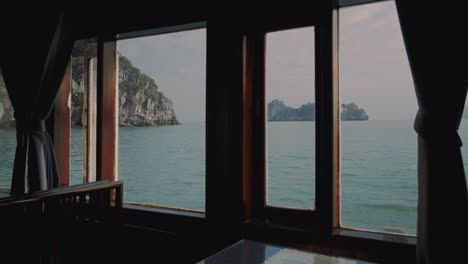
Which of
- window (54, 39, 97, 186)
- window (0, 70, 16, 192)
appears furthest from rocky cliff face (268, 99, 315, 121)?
window (0, 70, 16, 192)

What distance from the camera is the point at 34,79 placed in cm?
234

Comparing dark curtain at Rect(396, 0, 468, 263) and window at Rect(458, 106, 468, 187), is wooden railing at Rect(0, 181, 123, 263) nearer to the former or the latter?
dark curtain at Rect(396, 0, 468, 263)

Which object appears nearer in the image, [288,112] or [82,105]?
[288,112]

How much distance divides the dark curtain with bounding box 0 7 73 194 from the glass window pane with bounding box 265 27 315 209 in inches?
56.2

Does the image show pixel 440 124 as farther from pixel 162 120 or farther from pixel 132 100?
pixel 132 100

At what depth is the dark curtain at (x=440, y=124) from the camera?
133cm

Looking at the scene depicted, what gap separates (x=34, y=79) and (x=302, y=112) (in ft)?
5.69

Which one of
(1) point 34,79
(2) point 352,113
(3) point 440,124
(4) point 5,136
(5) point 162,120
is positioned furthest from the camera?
(4) point 5,136

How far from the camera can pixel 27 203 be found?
4.13ft

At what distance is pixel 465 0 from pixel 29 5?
253 centimetres

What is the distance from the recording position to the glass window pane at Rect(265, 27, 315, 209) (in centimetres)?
183

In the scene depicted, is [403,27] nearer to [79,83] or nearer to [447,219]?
[447,219]

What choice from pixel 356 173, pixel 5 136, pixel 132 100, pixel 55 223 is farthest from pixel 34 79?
pixel 356 173

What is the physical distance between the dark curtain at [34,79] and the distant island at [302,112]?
1.45 m
